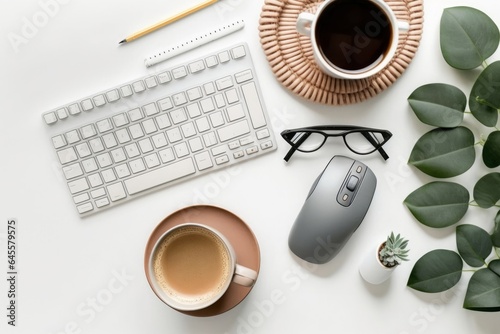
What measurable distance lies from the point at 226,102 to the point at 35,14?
38 centimetres

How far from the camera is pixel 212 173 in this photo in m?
0.96

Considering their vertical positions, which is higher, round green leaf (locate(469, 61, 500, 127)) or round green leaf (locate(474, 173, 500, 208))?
round green leaf (locate(469, 61, 500, 127))

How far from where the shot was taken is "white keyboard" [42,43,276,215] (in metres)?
0.93

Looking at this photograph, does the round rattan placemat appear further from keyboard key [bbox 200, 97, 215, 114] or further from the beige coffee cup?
the beige coffee cup

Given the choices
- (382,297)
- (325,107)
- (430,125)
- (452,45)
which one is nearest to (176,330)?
(382,297)

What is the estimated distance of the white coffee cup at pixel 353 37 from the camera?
0.82m

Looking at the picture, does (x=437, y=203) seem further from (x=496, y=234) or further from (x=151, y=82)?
(x=151, y=82)

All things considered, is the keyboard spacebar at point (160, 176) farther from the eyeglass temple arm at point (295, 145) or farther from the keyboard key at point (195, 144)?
the eyeglass temple arm at point (295, 145)

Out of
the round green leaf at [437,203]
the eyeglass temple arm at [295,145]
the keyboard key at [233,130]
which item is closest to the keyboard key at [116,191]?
the keyboard key at [233,130]

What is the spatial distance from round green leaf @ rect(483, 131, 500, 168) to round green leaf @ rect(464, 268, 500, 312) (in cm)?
20

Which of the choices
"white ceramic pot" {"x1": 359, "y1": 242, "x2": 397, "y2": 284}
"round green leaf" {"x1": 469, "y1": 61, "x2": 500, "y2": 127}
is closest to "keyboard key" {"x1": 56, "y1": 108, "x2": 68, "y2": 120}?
"white ceramic pot" {"x1": 359, "y1": 242, "x2": 397, "y2": 284}

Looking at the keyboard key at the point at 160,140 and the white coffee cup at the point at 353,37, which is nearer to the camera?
the white coffee cup at the point at 353,37

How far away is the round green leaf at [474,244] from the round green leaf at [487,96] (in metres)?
0.20

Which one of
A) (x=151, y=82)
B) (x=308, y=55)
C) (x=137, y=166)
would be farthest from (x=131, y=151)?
(x=308, y=55)
